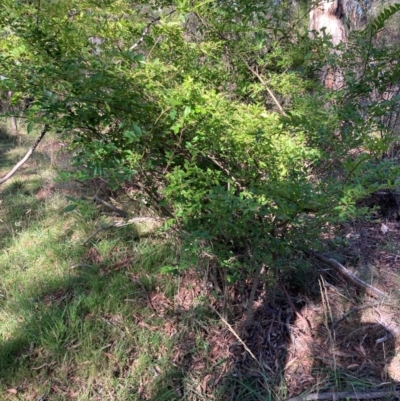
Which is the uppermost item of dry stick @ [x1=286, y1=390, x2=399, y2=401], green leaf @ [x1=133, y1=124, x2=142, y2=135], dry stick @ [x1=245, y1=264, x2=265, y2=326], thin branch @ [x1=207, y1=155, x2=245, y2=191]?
green leaf @ [x1=133, y1=124, x2=142, y2=135]

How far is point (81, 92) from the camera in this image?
5.46ft

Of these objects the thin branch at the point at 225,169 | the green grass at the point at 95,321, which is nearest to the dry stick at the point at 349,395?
the green grass at the point at 95,321

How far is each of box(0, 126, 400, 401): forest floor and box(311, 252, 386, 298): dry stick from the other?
5 centimetres

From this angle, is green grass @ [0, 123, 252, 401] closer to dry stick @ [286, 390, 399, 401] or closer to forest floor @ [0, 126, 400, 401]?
forest floor @ [0, 126, 400, 401]

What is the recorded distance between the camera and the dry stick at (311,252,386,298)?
2.85 meters

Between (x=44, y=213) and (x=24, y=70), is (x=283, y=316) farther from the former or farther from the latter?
(x=44, y=213)

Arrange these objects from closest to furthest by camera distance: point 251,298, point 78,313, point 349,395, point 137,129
A: point 137,129 → point 349,395 → point 251,298 → point 78,313

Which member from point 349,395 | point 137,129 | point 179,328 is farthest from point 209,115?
point 349,395

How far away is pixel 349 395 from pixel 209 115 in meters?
1.81

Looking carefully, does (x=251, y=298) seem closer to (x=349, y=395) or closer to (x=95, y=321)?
(x=349, y=395)

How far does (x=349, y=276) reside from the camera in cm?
297

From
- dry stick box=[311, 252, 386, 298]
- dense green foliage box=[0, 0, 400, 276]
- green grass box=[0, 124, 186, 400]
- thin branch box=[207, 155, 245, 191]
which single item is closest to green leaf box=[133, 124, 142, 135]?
dense green foliage box=[0, 0, 400, 276]

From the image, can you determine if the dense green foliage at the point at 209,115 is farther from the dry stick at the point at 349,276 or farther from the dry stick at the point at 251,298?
the dry stick at the point at 349,276

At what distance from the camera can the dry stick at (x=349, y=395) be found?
2.15 meters
